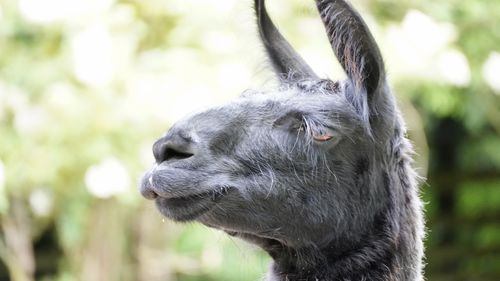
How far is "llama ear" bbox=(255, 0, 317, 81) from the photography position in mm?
3213

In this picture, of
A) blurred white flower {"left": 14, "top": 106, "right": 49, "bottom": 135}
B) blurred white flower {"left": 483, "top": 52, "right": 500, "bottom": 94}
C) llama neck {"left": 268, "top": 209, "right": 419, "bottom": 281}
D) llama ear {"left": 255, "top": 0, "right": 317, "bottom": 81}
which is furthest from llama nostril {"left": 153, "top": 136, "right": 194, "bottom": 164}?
blurred white flower {"left": 483, "top": 52, "right": 500, "bottom": 94}

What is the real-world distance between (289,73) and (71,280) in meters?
4.40

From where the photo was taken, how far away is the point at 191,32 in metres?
5.97

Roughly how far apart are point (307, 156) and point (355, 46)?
0.36 metres

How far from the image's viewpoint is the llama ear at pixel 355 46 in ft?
8.95

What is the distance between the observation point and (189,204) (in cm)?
263

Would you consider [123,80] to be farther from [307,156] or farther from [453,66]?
[307,156]

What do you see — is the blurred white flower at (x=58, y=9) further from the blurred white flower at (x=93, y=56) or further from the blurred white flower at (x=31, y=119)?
the blurred white flower at (x=31, y=119)

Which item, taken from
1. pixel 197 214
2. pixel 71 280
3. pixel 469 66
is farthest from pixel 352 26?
pixel 71 280

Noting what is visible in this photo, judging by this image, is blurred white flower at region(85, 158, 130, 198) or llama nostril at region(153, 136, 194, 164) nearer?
llama nostril at region(153, 136, 194, 164)

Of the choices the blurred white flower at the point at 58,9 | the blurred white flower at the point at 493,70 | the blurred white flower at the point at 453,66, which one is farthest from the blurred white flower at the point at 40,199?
the blurred white flower at the point at 493,70

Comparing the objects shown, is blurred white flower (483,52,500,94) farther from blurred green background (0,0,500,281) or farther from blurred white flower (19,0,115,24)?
blurred white flower (19,0,115,24)

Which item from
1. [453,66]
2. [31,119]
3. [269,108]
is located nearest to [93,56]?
[31,119]

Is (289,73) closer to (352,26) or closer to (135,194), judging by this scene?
(352,26)
